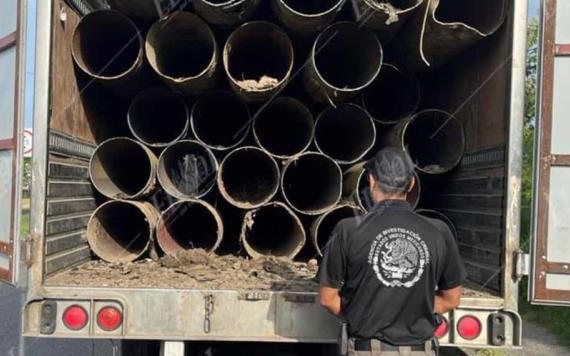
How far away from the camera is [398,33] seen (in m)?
3.20

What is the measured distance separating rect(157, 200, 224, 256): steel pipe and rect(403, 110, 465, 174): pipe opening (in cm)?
128

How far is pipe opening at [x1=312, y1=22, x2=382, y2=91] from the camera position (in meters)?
3.06

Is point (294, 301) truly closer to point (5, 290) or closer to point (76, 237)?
point (76, 237)

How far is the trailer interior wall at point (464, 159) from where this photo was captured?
8.71 ft

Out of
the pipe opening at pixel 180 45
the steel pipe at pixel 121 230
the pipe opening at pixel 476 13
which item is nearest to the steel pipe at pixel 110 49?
the pipe opening at pixel 180 45

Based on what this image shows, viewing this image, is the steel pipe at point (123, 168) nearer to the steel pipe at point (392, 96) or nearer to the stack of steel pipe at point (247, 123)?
the stack of steel pipe at point (247, 123)

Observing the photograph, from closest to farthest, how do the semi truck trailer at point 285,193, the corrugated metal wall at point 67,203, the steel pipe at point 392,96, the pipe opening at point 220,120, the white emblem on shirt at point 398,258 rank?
the white emblem on shirt at point 398,258 → the semi truck trailer at point 285,193 → the corrugated metal wall at point 67,203 → the pipe opening at point 220,120 → the steel pipe at point 392,96

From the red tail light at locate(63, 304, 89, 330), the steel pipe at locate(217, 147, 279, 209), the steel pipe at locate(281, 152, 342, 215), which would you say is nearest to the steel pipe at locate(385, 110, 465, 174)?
the steel pipe at locate(281, 152, 342, 215)

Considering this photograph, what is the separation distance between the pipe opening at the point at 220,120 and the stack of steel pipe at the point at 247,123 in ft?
0.03

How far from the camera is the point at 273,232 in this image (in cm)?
349

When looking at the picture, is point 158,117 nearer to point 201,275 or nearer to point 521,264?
point 201,275

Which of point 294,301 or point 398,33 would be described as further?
point 398,33

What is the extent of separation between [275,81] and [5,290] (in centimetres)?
677


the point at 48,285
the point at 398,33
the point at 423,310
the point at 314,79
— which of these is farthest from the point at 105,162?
the point at 423,310
